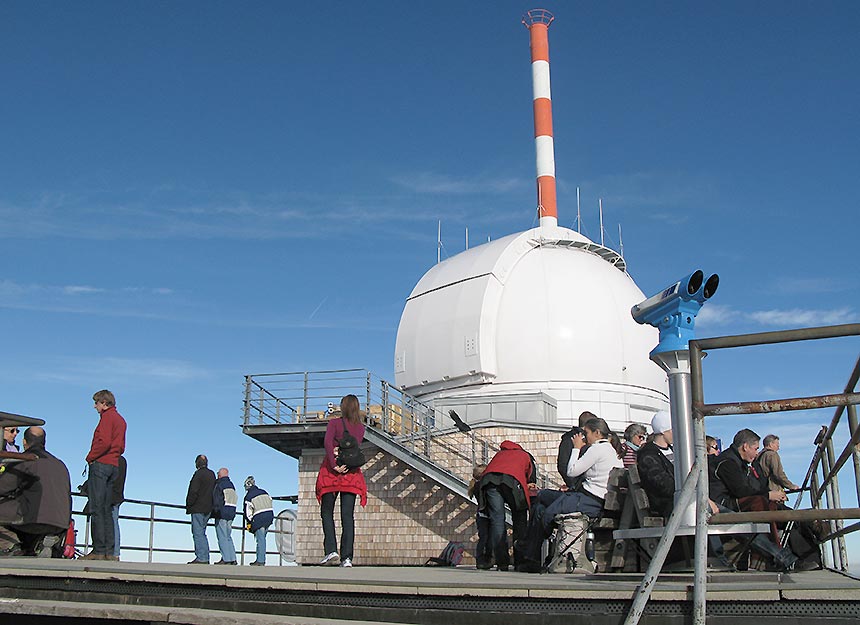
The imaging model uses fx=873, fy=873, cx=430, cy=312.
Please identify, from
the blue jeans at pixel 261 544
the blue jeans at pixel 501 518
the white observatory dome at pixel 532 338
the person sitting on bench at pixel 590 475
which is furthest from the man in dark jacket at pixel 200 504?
the white observatory dome at pixel 532 338

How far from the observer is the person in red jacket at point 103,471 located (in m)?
7.85

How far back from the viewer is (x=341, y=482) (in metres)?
8.25

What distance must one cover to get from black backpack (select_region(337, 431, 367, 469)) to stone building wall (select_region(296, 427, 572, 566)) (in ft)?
34.6

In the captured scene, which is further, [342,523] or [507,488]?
[507,488]

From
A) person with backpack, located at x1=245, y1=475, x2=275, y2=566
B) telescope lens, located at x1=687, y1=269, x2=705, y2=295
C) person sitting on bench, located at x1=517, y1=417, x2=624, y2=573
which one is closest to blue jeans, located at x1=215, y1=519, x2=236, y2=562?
person with backpack, located at x1=245, y1=475, x2=275, y2=566

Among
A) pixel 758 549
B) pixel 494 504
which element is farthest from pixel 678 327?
pixel 494 504

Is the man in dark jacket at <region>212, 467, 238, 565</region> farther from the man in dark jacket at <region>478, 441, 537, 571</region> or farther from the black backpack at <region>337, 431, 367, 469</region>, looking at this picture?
the man in dark jacket at <region>478, 441, 537, 571</region>

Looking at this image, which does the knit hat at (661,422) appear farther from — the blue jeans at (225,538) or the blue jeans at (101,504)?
the blue jeans at (225,538)

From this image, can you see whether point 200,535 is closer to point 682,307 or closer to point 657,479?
point 657,479

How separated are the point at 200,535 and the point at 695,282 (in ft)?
27.5

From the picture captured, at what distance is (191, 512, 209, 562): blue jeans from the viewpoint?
11461mm

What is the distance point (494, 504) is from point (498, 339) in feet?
47.0

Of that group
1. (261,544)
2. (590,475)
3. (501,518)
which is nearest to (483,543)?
(501,518)

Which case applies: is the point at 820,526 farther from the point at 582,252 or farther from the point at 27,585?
the point at 582,252
